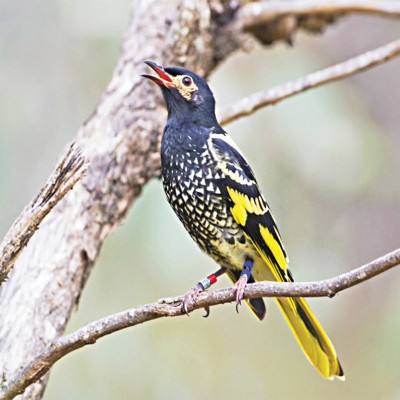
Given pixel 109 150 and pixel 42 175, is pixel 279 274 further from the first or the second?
pixel 42 175

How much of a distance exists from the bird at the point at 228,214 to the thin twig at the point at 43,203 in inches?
35.8

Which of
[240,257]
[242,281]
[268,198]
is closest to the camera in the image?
[242,281]

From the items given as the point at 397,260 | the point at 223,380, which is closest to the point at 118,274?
the point at 223,380

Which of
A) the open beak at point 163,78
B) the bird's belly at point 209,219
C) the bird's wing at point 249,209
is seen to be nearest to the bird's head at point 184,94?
the open beak at point 163,78

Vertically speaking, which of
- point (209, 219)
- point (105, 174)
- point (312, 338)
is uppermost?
point (105, 174)

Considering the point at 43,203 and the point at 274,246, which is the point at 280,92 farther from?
the point at 43,203

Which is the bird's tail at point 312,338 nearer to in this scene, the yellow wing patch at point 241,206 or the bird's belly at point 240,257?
the bird's belly at point 240,257

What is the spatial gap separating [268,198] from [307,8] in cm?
152

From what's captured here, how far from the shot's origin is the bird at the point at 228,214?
3.41 metres

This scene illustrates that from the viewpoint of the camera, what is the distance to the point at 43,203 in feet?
8.64

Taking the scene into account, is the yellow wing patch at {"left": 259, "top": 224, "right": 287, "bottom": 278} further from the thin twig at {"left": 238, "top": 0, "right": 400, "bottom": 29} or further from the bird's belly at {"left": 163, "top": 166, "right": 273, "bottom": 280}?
the thin twig at {"left": 238, "top": 0, "right": 400, "bottom": 29}

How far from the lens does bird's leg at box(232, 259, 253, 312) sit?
2893mm

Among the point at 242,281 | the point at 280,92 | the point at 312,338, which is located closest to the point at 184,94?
the point at 280,92

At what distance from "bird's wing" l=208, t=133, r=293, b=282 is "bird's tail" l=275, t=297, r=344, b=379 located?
0.15m
